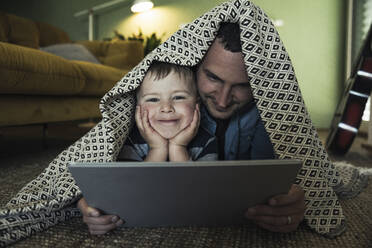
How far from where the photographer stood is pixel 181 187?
0.36 m

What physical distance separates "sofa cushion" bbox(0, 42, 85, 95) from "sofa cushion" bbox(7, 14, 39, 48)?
1.98 ft

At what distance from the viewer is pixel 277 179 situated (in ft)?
1.17

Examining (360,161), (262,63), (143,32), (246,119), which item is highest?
(143,32)

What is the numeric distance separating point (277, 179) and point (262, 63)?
202 millimetres

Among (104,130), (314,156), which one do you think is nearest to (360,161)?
(314,156)

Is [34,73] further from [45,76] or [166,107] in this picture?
[166,107]

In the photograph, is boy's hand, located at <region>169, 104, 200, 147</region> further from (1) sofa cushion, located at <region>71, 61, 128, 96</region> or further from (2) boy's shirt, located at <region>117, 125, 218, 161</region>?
(1) sofa cushion, located at <region>71, 61, 128, 96</region>

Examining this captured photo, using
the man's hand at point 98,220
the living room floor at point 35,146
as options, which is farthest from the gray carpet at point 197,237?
the living room floor at point 35,146

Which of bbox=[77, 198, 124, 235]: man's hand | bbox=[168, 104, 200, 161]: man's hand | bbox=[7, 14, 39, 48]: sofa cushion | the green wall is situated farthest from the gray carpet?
the green wall

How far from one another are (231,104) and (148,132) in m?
0.17

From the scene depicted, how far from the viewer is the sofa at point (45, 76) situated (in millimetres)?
845

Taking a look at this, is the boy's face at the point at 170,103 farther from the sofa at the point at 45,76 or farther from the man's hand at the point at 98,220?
the sofa at the point at 45,76

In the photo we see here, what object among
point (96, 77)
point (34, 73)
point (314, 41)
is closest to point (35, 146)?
point (96, 77)

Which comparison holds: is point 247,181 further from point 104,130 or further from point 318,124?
point 318,124
